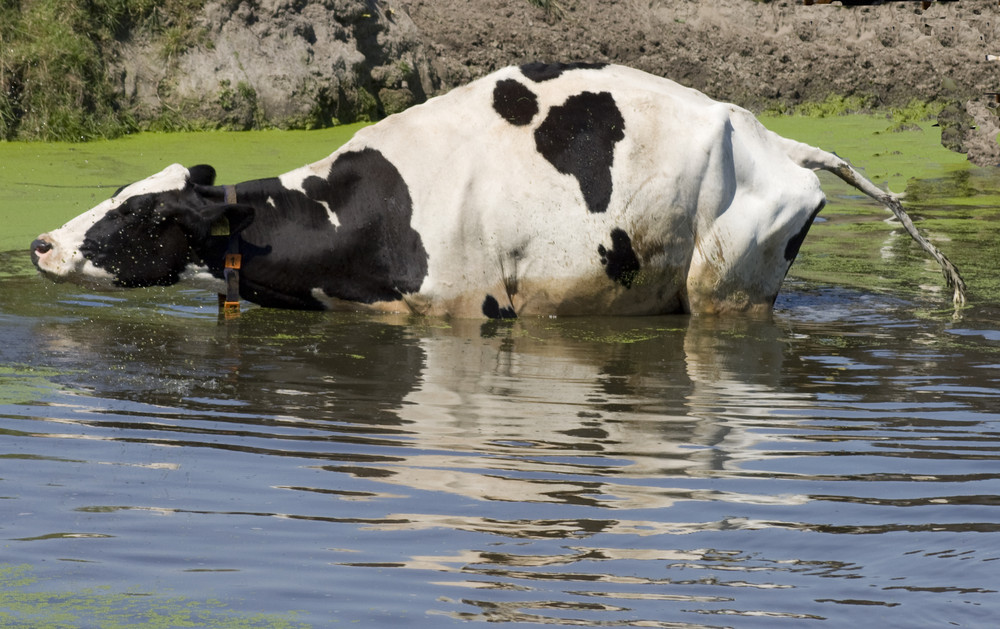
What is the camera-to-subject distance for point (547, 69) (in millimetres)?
6535

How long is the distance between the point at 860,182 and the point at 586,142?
5.74 feet

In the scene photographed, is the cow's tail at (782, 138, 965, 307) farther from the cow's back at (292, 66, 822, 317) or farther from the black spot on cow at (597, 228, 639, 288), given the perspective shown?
the black spot on cow at (597, 228, 639, 288)

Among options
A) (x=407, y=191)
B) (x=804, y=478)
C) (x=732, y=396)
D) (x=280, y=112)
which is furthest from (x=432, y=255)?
(x=280, y=112)

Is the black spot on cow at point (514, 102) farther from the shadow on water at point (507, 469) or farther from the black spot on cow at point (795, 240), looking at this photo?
the black spot on cow at point (795, 240)

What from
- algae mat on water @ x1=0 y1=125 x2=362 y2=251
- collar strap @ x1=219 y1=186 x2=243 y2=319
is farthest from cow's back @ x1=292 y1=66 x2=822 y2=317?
algae mat on water @ x1=0 y1=125 x2=362 y2=251

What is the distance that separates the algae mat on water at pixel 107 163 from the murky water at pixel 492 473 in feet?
9.28

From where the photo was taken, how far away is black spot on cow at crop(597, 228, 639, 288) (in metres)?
6.29

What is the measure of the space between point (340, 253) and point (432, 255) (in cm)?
49

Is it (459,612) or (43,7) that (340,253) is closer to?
(459,612)

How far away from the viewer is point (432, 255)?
6.23 meters

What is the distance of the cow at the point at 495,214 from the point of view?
20.5ft

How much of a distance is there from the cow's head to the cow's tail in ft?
9.71

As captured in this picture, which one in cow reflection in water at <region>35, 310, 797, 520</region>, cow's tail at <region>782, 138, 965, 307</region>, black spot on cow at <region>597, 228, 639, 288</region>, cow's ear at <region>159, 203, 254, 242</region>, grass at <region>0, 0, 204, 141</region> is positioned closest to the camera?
cow reflection in water at <region>35, 310, 797, 520</region>

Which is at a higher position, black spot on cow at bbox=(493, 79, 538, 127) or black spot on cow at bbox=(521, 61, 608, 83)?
black spot on cow at bbox=(521, 61, 608, 83)
